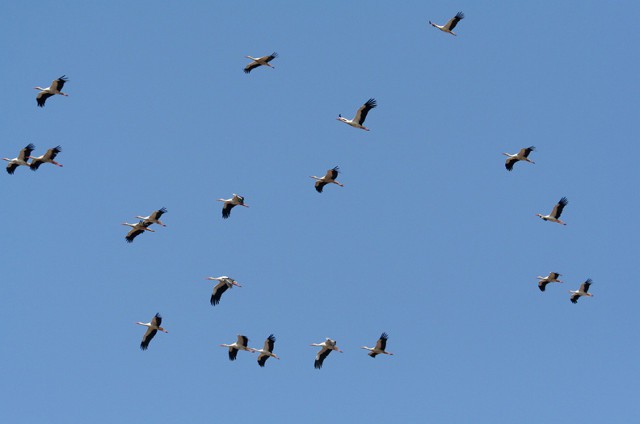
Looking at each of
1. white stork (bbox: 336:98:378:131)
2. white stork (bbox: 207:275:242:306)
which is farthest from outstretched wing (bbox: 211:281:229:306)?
white stork (bbox: 336:98:378:131)

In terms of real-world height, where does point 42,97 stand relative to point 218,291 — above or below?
above

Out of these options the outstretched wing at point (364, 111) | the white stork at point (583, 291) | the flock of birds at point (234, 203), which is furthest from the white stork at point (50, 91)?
the white stork at point (583, 291)

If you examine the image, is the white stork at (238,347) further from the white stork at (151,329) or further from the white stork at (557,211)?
the white stork at (557,211)

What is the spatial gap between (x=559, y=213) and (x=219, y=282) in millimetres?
16917

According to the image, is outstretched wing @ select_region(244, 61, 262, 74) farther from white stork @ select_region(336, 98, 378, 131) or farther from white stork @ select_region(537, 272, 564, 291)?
white stork @ select_region(537, 272, 564, 291)

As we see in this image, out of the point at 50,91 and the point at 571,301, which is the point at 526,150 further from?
the point at 50,91

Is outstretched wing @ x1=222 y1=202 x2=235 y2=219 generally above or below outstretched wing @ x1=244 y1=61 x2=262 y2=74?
below

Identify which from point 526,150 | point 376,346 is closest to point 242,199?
point 376,346

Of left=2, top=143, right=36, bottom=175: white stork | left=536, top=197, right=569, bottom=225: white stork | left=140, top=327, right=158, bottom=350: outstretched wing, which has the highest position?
left=536, top=197, right=569, bottom=225: white stork

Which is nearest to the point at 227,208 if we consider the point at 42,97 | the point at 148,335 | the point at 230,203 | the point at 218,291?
the point at 230,203

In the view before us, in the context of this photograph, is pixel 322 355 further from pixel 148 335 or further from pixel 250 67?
pixel 250 67

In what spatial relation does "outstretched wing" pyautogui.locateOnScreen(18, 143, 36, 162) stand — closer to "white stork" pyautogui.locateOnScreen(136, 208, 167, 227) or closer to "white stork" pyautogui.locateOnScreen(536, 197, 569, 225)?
"white stork" pyautogui.locateOnScreen(136, 208, 167, 227)

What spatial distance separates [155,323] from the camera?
62188 mm

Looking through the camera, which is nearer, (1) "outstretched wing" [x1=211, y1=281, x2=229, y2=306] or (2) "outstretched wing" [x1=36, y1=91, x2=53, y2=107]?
(1) "outstretched wing" [x1=211, y1=281, x2=229, y2=306]
